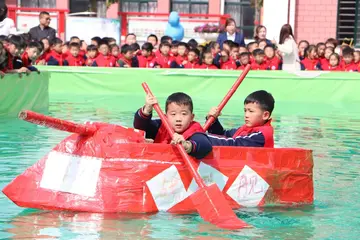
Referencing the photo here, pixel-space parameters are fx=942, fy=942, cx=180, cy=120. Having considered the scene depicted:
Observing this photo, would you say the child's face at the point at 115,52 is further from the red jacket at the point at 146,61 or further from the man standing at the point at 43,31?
the man standing at the point at 43,31

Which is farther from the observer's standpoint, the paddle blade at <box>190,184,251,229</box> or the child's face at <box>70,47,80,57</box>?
the child's face at <box>70,47,80,57</box>

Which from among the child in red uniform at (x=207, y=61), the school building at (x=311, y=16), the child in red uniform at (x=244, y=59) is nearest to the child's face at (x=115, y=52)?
the child in red uniform at (x=207, y=61)

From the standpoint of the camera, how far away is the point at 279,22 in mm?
22375

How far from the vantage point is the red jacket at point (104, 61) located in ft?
52.1

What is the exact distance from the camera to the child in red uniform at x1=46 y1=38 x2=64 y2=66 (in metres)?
15.7

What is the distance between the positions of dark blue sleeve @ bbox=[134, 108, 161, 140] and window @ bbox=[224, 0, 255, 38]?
24.3 meters

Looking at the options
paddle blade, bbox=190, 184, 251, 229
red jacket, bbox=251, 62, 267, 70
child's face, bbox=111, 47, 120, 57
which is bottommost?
red jacket, bbox=251, 62, 267, 70

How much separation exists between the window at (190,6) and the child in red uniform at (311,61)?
14.0 meters

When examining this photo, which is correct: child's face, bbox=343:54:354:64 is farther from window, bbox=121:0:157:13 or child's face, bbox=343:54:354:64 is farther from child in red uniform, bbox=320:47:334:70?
window, bbox=121:0:157:13

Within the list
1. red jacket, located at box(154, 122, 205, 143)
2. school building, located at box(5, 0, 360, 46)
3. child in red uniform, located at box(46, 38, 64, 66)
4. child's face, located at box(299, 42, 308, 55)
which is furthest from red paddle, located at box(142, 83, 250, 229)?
school building, located at box(5, 0, 360, 46)

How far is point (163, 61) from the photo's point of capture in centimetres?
1605

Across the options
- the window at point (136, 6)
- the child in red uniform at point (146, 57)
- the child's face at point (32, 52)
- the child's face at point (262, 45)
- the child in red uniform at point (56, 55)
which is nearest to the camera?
the child's face at point (32, 52)

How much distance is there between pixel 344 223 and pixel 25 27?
14605 millimetres

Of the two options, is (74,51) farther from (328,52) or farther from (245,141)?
(245,141)
